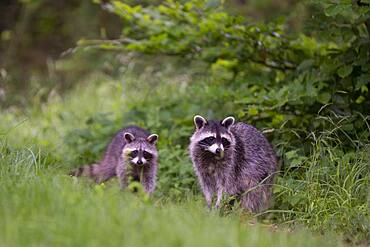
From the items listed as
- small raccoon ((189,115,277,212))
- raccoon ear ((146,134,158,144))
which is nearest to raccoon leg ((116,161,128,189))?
raccoon ear ((146,134,158,144))

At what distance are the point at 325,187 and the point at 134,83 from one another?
549 cm

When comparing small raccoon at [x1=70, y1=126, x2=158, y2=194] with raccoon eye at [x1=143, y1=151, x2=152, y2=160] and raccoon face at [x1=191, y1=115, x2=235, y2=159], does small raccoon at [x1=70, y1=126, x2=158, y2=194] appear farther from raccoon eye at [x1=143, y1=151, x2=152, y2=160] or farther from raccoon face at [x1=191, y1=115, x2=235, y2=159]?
raccoon face at [x1=191, y1=115, x2=235, y2=159]

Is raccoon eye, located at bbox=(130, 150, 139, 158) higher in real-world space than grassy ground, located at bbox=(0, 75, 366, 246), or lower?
lower

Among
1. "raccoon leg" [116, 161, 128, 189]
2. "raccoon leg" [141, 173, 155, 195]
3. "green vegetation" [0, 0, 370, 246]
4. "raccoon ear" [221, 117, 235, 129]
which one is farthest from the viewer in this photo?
"raccoon leg" [116, 161, 128, 189]

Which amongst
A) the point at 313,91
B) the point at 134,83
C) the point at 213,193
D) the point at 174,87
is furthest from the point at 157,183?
the point at 134,83

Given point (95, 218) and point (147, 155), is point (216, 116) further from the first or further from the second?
point (95, 218)

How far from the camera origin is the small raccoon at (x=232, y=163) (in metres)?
6.57

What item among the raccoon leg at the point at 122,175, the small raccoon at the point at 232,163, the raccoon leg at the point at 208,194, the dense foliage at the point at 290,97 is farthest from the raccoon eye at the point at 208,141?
the raccoon leg at the point at 122,175

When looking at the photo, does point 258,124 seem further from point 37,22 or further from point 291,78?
point 37,22

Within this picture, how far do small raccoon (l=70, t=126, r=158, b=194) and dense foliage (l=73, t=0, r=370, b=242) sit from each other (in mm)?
298

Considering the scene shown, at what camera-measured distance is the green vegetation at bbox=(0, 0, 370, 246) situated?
176 inches

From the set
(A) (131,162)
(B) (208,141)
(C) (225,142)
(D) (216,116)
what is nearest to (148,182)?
(A) (131,162)

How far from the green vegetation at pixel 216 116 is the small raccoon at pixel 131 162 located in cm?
24

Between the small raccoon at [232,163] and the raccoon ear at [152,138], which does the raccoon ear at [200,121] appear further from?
the raccoon ear at [152,138]
